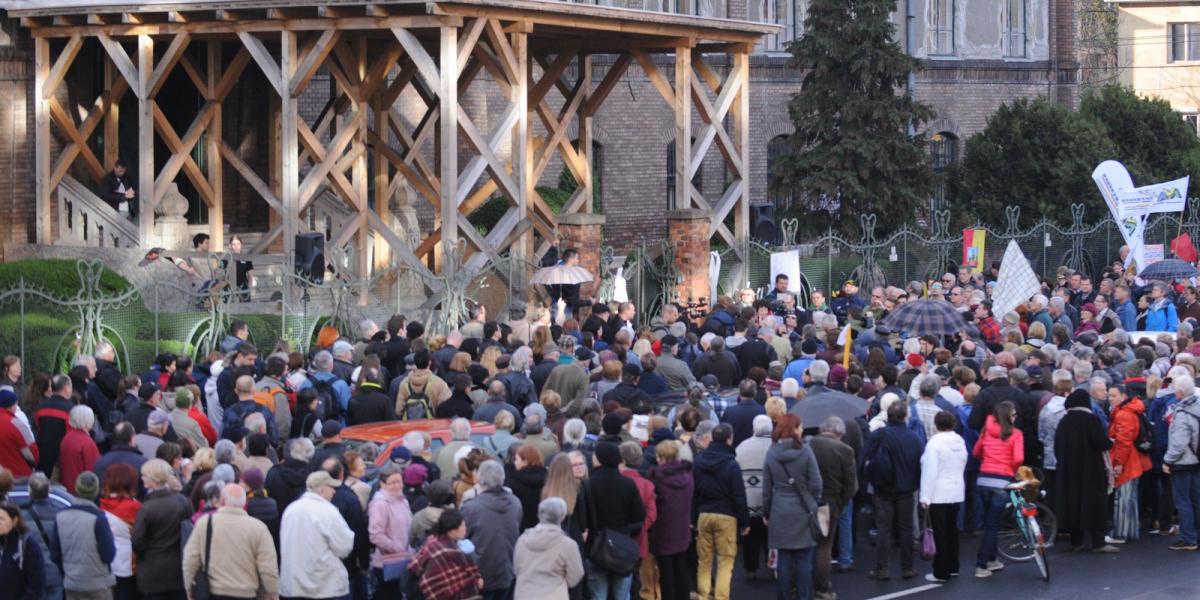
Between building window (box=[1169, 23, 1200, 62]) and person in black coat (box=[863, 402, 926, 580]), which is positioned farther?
building window (box=[1169, 23, 1200, 62])

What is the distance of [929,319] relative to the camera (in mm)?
19234

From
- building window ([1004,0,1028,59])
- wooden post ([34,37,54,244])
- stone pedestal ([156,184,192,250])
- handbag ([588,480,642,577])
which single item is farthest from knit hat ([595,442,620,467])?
building window ([1004,0,1028,59])

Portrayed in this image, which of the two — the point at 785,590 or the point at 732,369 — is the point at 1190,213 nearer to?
the point at 732,369

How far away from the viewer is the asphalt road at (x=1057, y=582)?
1440cm

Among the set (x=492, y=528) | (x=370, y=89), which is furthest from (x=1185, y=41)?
(x=492, y=528)

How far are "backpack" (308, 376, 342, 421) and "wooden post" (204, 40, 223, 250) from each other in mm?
10922

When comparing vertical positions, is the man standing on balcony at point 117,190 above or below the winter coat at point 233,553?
above

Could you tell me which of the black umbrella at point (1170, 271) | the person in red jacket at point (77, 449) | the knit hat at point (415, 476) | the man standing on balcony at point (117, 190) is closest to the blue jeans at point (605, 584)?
the knit hat at point (415, 476)

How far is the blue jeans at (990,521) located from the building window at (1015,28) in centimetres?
3015

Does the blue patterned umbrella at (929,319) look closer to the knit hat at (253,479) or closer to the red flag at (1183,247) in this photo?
the knit hat at (253,479)

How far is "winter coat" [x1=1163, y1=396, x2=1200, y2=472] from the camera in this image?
15.6 m

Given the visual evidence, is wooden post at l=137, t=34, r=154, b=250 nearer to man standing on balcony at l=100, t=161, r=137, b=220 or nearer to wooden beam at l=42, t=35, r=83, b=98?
man standing on balcony at l=100, t=161, r=137, b=220

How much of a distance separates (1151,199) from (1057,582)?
15519 millimetres

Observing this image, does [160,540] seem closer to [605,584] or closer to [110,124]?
[605,584]
